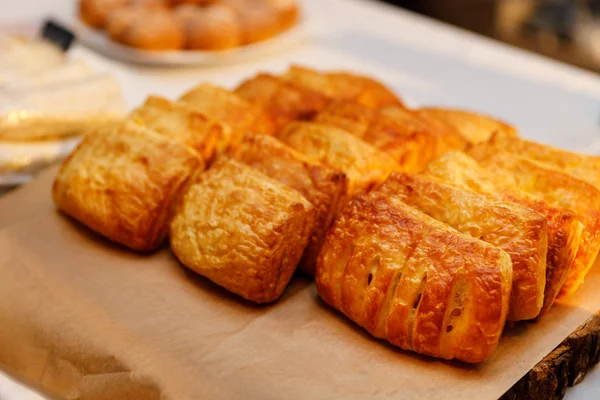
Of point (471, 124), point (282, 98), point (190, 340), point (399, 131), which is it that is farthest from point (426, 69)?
point (190, 340)

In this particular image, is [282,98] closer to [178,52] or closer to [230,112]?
[230,112]

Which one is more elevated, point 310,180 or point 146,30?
point 310,180

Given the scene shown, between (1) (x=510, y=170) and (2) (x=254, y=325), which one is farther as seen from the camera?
(1) (x=510, y=170)

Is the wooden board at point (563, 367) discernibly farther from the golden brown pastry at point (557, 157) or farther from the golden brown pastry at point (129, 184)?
the golden brown pastry at point (129, 184)

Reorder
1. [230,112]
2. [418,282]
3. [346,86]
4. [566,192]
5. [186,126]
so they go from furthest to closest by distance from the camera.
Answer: [346,86]
[230,112]
[186,126]
[566,192]
[418,282]

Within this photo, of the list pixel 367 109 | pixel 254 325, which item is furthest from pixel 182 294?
pixel 367 109

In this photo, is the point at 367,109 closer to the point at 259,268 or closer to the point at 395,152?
the point at 395,152
